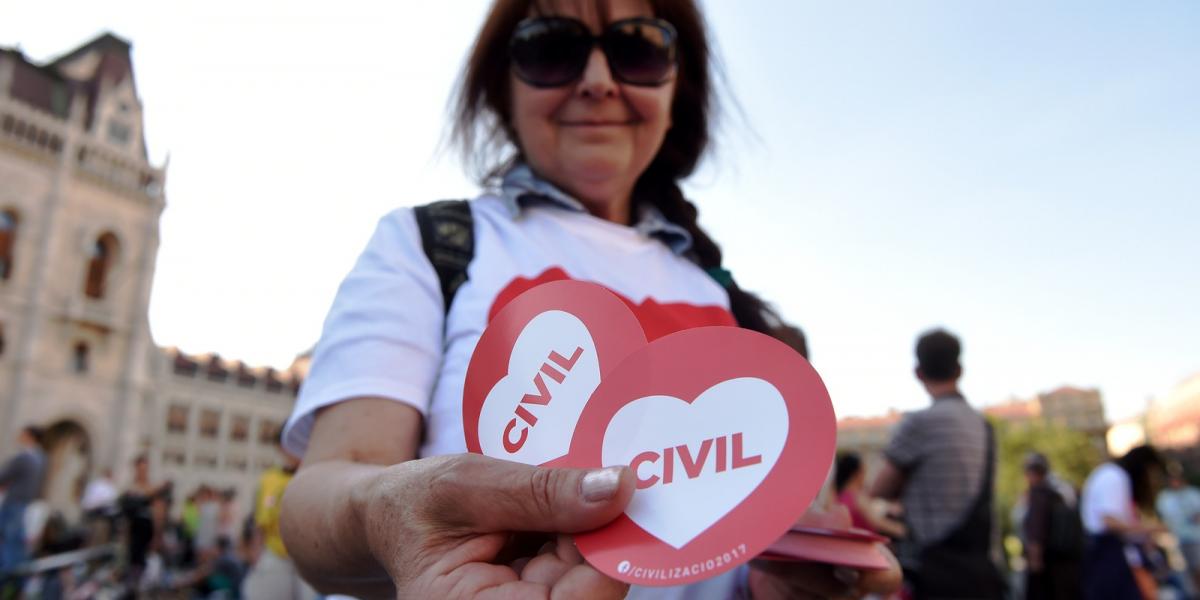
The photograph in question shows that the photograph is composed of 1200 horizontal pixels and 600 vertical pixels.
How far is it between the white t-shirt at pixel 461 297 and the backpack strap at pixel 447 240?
0.03ft

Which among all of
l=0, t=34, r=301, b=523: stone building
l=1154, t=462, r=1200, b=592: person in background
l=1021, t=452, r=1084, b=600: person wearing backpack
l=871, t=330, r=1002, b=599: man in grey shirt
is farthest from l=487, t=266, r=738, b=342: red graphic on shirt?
l=0, t=34, r=301, b=523: stone building

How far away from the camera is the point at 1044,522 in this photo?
3.44 metres

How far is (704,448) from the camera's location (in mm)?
547

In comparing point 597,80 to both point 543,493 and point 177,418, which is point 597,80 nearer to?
point 543,493

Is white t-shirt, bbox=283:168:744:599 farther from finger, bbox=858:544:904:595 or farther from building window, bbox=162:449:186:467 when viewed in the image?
building window, bbox=162:449:186:467

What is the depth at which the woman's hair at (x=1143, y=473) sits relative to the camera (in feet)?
13.8

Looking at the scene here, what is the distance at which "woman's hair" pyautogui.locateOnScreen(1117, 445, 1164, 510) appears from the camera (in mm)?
4219

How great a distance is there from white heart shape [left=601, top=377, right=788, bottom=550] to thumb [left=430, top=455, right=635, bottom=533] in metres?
0.03

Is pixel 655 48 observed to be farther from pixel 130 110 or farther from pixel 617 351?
pixel 130 110

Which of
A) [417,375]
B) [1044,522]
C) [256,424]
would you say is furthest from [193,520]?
[256,424]

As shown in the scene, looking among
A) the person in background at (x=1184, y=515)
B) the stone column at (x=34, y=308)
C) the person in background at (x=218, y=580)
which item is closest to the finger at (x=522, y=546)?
the person in background at (x=1184, y=515)

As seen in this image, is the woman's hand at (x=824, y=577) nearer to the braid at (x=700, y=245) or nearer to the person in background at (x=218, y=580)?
the braid at (x=700, y=245)

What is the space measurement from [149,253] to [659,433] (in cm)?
2178

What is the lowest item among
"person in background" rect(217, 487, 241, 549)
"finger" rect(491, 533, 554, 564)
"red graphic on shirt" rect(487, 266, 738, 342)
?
"person in background" rect(217, 487, 241, 549)
